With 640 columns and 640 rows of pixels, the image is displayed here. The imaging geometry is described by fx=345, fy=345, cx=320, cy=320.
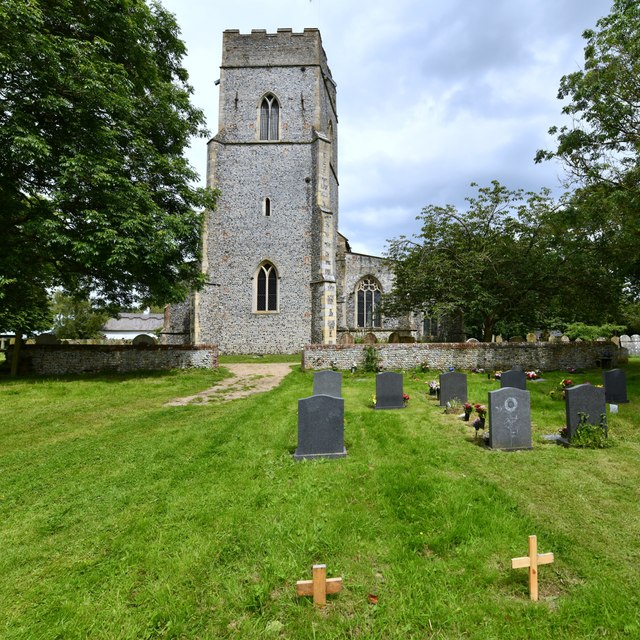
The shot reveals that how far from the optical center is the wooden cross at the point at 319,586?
2.26 metres

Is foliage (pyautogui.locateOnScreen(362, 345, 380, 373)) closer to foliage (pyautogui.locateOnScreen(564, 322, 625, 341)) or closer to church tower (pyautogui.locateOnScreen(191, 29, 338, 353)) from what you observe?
church tower (pyautogui.locateOnScreen(191, 29, 338, 353))

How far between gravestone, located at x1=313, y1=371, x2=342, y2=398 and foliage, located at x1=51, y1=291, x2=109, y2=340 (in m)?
38.5

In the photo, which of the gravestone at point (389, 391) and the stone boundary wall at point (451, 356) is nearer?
the gravestone at point (389, 391)

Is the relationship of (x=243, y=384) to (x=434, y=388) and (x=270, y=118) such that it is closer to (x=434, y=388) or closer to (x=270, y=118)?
(x=434, y=388)

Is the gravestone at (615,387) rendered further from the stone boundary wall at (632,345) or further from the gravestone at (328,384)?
the stone boundary wall at (632,345)

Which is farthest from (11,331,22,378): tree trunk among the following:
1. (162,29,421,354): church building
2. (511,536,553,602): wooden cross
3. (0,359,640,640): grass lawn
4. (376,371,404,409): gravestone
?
(511,536,553,602): wooden cross

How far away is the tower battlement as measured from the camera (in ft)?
68.0

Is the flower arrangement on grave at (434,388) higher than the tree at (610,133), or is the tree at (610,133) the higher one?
the tree at (610,133)

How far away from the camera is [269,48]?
2081cm

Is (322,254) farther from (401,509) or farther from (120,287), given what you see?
(401,509)

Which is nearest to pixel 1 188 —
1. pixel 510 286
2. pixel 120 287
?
pixel 120 287

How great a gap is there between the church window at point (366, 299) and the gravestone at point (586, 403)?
18.3 metres

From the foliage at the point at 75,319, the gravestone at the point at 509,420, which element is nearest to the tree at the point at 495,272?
the gravestone at the point at 509,420

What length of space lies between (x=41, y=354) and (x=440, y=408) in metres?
13.7
